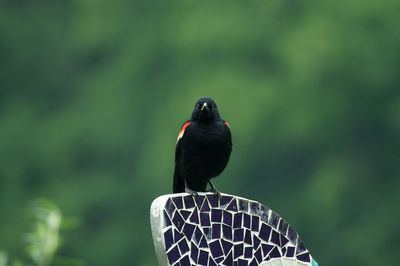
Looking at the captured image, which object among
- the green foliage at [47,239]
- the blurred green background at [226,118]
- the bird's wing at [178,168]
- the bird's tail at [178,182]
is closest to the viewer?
the green foliage at [47,239]

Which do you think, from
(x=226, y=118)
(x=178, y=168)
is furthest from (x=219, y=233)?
(x=226, y=118)

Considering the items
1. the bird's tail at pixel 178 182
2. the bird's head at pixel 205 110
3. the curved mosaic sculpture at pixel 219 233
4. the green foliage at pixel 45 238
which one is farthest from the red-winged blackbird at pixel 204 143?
the green foliage at pixel 45 238

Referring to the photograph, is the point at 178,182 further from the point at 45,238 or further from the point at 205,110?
the point at 45,238

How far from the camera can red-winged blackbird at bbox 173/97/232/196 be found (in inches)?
176

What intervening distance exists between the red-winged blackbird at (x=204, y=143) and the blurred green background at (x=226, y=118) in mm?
9818

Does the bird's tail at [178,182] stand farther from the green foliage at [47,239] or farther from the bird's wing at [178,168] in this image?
the green foliage at [47,239]

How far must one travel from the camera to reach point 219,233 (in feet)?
11.8

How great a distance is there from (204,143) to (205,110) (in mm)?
202

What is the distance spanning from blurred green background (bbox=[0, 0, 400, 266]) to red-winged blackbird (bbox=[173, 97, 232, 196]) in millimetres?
9818

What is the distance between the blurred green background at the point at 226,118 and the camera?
50.6 ft

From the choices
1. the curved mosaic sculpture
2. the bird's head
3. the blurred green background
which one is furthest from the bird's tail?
the blurred green background

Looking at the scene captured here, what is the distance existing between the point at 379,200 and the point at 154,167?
5.00 metres

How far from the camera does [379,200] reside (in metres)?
16.0

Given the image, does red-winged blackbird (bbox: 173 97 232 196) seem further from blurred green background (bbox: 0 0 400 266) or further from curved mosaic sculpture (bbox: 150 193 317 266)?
blurred green background (bbox: 0 0 400 266)
